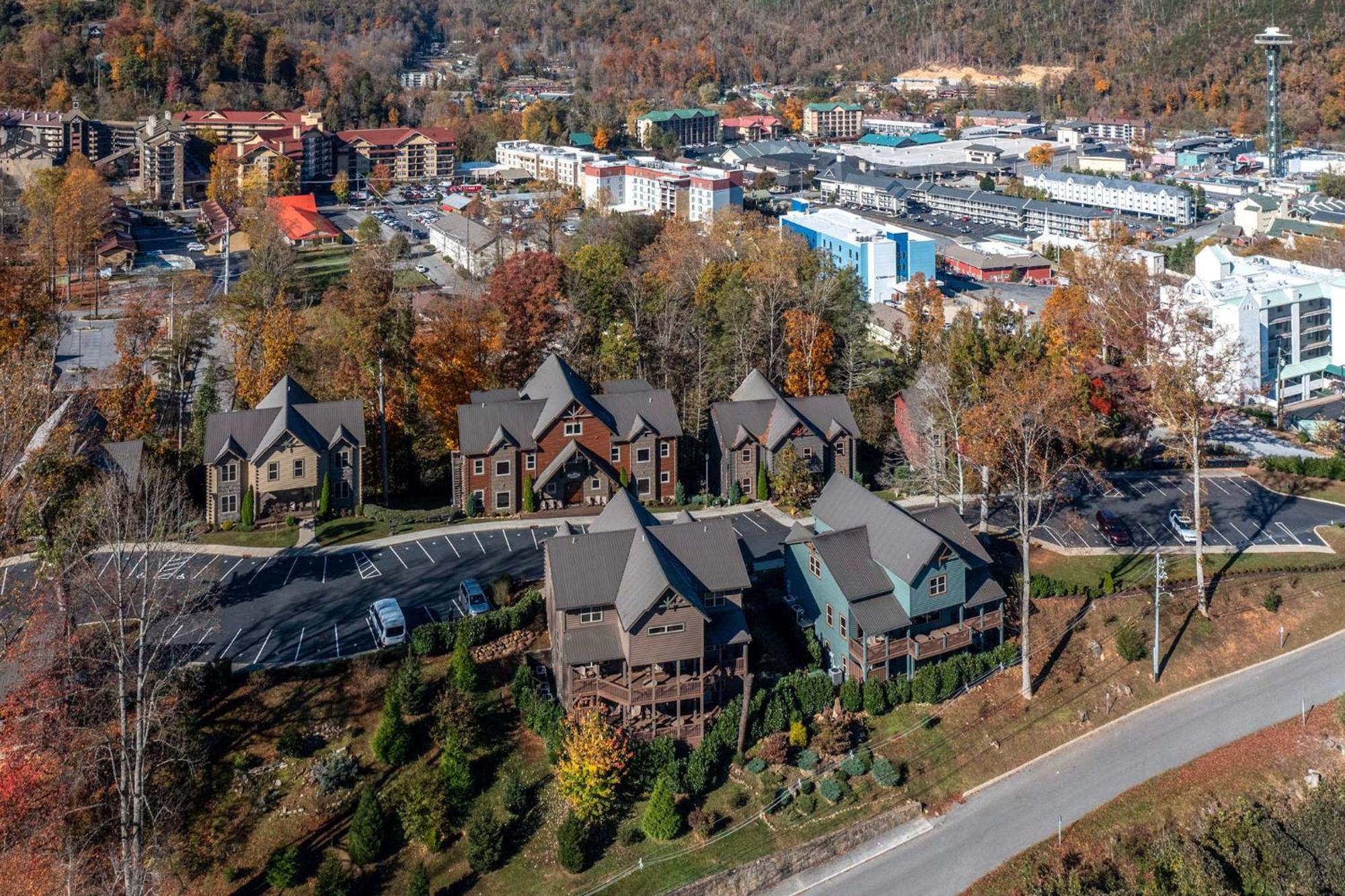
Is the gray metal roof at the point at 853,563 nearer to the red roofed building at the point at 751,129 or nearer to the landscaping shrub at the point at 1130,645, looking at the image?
the landscaping shrub at the point at 1130,645

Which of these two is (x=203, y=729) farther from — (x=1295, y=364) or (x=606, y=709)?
(x=1295, y=364)

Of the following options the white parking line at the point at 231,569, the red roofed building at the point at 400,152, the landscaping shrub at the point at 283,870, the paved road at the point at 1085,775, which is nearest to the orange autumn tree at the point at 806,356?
the paved road at the point at 1085,775

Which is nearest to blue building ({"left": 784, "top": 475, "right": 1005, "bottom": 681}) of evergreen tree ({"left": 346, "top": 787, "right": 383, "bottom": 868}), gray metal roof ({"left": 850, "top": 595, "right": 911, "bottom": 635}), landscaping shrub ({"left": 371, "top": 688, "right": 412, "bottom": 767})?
gray metal roof ({"left": 850, "top": 595, "right": 911, "bottom": 635})

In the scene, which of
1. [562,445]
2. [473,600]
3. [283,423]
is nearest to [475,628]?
[473,600]

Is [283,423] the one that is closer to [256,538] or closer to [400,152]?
[256,538]

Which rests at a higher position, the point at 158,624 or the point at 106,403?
the point at 106,403

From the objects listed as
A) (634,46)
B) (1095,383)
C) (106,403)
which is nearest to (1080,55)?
(634,46)
